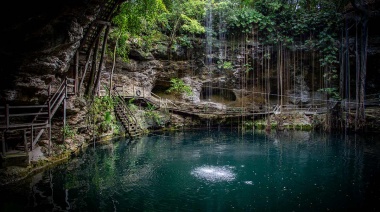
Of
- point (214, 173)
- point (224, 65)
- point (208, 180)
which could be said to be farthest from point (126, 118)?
point (224, 65)

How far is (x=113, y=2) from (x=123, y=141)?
27.5 ft

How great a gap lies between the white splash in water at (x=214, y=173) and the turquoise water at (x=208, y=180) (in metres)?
0.04

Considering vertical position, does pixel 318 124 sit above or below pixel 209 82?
below

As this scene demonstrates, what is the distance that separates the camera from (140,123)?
18.6 metres

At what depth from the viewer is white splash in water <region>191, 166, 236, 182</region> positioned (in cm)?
857

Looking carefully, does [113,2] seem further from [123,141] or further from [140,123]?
[140,123]

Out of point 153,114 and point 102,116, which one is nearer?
point 102,116

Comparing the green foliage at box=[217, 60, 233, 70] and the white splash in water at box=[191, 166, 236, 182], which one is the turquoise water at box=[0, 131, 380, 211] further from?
the green foliage at box=[217, 60, 233, 70]

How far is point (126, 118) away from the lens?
16.9 metres

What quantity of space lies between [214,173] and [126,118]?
9676mm

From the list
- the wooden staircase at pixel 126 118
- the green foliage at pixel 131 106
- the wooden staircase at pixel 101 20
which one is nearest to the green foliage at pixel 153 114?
the green foliage at pixel 131 106

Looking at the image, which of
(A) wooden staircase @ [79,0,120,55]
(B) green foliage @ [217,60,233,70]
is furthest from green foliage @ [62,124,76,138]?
(B) green foliage @ [217,60,233,70]

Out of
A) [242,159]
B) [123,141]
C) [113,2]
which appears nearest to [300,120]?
[242,159]

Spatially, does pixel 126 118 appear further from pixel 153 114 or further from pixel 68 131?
pixel 68 131
